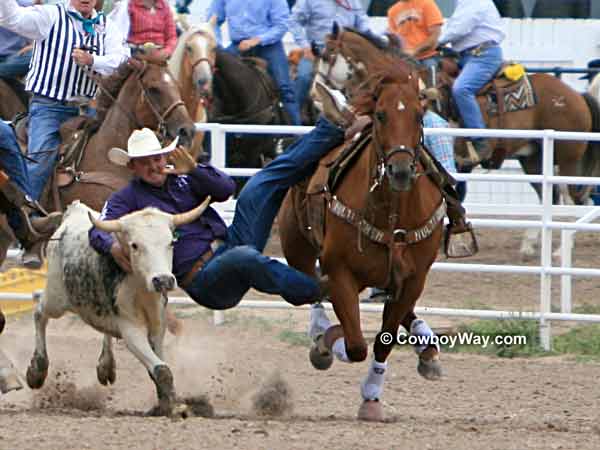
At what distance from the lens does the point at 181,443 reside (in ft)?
21.5

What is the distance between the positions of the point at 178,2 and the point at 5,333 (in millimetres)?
7131

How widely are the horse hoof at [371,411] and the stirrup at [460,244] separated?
1247mm

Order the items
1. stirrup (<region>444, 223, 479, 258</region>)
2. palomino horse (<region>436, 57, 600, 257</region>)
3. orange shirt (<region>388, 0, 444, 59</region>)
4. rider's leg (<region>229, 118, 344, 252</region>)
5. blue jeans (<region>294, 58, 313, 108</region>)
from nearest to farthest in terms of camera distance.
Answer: rider's leg (<region>229, 118, 344, 252</region>) < stirrup (<region>444, 223, 479, 258</region>) < orange shirt (<region>388, 0, 444, 59</region>) < palomino horse (<region>436, 57, 600, 257</region>) < blue jeans (<region>294, 58, 313, 108</region>)

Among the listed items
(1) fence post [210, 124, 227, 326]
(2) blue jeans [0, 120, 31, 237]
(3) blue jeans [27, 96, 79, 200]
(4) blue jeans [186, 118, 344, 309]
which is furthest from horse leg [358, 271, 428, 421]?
(1) fence post [210, 124, 227, 326]

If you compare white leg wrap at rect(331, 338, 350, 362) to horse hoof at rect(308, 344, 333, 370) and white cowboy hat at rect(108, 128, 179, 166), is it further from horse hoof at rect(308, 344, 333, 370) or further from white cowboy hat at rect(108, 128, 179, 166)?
white cowboy hat at rect(108, 128, 179, 166)

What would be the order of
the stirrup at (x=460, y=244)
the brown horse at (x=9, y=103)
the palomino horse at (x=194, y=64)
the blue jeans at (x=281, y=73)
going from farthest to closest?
the blue jeans at (x=281, y=73) < the palomino horse at (x=194, y=64) < the brown horse at (x=9, y=103) < the stirrup at (x=460, y=244)

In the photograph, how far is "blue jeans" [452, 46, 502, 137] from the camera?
44.5 ft

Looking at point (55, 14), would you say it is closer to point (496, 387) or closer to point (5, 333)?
point (5, 333)

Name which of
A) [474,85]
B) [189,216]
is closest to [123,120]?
[189,216]

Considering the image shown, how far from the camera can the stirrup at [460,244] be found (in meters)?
8.69

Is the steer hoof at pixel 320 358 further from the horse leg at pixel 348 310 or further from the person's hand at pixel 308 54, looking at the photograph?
the person's hand at pixel 308 54

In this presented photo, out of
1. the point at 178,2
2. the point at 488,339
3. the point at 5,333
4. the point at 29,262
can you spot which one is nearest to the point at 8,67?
the point at 5,333

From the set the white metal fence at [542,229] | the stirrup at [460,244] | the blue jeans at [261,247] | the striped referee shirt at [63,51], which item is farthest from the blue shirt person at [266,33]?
the blue jeans at [261,247]

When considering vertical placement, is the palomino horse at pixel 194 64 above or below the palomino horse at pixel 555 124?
above
